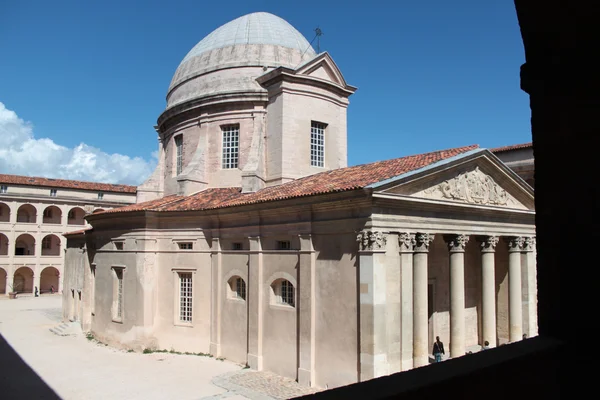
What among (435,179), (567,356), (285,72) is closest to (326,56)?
(285,72)

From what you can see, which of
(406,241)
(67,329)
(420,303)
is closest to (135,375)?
(420,303)

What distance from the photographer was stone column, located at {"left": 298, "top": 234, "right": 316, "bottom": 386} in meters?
16.3

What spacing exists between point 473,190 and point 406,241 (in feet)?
14.0

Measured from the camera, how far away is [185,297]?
71.9 feet

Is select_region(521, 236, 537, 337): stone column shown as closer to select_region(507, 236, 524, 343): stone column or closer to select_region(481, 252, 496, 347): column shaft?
select_region(507, 236, 524, 343): stone column

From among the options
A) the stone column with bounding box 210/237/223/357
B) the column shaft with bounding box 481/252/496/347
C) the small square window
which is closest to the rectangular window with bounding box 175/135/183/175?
the stone column with bounding box 210/237/223/357

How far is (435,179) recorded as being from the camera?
53.9 feet

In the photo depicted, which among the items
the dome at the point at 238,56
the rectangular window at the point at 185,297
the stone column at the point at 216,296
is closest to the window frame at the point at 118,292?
the rectangular window at the point at 185,297

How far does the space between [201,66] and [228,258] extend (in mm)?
13123

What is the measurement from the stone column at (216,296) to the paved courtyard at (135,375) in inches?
29.7

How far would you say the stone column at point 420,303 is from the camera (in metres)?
15.5

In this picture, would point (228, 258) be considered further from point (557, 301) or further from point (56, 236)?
point (56, 236)

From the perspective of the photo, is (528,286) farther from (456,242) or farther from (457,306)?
(456,242)

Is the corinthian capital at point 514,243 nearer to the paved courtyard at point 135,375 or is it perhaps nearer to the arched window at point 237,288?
the paved courtyard at point 135,375
